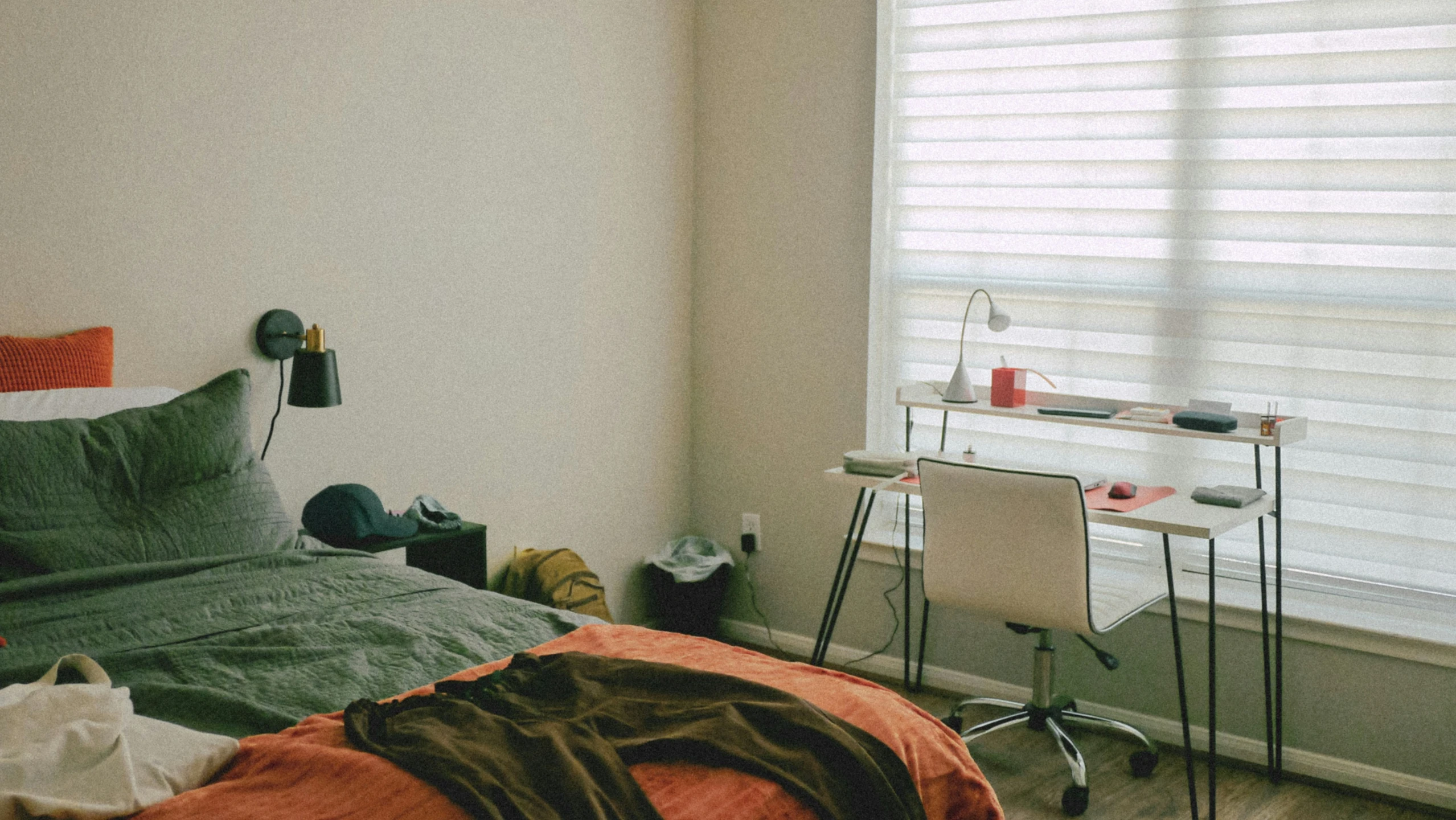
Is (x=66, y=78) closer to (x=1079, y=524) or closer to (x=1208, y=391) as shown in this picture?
(x=1079, y=524)

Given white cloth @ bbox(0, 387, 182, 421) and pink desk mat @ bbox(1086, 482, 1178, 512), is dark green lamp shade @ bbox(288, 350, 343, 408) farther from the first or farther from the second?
pink desk mat @ bbox(1086, 482, 1178, 512)

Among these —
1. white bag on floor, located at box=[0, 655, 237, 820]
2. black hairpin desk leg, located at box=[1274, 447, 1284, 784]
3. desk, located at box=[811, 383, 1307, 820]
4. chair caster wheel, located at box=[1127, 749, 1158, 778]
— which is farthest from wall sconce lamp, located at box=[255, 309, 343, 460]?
black hairpin desk leg, located at box=[1274, 447, 1284, 784]

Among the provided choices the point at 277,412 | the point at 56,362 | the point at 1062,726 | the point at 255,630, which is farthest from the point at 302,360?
the point at 1062,726

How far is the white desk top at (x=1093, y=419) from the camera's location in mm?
2775

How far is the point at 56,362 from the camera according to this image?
2350mm

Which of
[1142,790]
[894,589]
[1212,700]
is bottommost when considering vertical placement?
[1142,790]

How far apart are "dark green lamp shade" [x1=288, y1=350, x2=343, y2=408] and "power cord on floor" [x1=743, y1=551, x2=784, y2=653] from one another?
1795 millimetres

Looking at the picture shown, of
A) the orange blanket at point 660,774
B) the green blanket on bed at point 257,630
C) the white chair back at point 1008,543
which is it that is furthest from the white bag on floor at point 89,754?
the white chair back at point 1008,543

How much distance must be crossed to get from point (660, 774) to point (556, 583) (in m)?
2.03

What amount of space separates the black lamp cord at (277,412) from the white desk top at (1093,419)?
66.0 inches

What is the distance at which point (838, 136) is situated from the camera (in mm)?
3730

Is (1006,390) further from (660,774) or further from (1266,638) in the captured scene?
(660,774)

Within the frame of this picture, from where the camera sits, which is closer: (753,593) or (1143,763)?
(1143,763)

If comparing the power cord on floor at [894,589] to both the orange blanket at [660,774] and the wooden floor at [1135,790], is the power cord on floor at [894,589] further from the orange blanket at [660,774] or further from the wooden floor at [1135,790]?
the orange blanket at [660,774]
